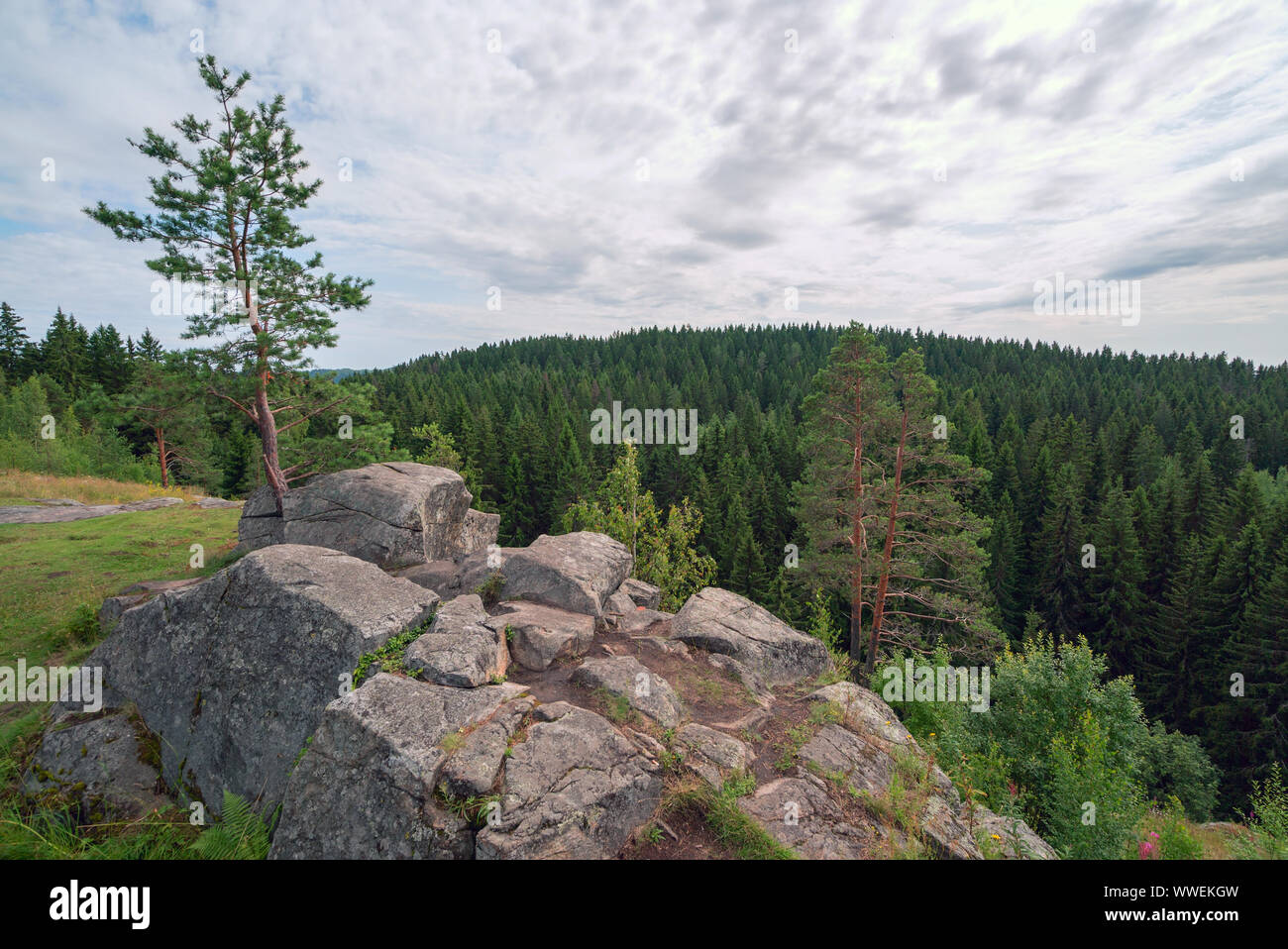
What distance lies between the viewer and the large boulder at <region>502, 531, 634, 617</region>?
11.4 metres

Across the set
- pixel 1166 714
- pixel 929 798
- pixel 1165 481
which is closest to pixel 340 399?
pixel 929 798

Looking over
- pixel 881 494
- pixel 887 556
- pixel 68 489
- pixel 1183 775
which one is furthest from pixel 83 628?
pixel 1183 775

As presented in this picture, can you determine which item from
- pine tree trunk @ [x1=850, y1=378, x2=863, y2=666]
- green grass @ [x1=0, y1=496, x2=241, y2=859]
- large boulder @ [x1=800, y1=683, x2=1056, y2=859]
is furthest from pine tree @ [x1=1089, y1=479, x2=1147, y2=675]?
green grass @ [x1=0, y1=496, x2=241, y2=859]

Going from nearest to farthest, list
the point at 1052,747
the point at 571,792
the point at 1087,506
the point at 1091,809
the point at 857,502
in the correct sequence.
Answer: the point at 571,792 → the point at 1091,809 → the point at 1052,747 → the point at 857,502 → the point at 1087,506

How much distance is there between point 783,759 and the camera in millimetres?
7742

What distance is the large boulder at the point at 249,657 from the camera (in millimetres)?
8070

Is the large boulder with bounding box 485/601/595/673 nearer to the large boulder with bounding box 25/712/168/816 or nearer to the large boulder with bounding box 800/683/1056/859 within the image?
the large boulder with bounding box 800/683/1056/859

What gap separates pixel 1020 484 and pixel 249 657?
63395 millimetres

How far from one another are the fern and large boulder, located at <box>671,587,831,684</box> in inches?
281

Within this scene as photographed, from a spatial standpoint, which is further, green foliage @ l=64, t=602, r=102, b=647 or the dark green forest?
the dark green forest

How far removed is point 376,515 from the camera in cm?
1466

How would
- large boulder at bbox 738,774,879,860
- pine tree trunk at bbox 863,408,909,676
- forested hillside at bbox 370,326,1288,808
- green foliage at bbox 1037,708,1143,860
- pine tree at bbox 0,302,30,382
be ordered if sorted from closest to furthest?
large boulder at bbox 738,774,879,860, green foliage at bbox 1037,708,1143,860, pine tree trunk at bbox 863,408,909,676, forested hillside at bbox 370,326,1288,808, pine tree at bbox 0,302,30,382

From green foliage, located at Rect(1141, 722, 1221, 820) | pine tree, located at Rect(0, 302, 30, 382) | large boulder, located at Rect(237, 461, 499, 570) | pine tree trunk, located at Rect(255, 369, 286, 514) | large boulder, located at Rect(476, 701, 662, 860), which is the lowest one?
green foliage, located at Rect(1141, 722, 1221, 820)

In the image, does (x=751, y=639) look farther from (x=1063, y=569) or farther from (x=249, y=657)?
(x=1063, y=569)
